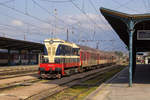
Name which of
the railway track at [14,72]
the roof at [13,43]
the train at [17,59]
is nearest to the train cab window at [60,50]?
the railway track at [14,72]

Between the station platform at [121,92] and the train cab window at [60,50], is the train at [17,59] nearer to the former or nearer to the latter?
the train cab window at [60,50]

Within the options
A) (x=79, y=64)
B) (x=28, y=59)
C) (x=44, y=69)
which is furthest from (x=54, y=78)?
(x=28, y=59)

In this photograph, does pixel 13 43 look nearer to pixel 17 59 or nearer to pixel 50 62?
pixel 17 59

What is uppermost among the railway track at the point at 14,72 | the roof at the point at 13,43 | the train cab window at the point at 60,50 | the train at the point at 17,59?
the roof at the point at 13,43

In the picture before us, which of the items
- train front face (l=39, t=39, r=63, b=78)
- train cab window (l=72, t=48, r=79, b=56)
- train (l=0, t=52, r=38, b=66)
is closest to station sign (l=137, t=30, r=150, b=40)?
train front face (l=39, t=39, r=63, b=78)

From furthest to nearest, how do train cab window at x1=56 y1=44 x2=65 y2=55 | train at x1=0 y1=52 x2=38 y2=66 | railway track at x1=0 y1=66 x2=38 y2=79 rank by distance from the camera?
train at x1=0 y1=52 x2=38 y2=66, railway track at x1=0 y1=66 x2=38 y2=79, train cab window at x1=56 y1=44 x2=65 y2=55

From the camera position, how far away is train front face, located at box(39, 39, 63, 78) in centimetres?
1909

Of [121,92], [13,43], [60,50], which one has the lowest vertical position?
[121,92]

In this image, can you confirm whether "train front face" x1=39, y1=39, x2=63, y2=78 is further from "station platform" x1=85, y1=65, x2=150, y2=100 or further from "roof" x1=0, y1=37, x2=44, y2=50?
"roof" x1=0, y1=37, x2=44, y2=50

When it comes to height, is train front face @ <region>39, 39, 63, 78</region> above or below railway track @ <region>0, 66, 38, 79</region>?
above

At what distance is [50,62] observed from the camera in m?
19.4

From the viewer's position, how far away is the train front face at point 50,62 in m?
19.1

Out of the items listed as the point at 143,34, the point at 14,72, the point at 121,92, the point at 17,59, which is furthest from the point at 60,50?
the point at 17,59

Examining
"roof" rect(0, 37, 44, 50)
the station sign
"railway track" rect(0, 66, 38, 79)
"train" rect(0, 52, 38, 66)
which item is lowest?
"railway track" rect(0, 66, 38, 79)
